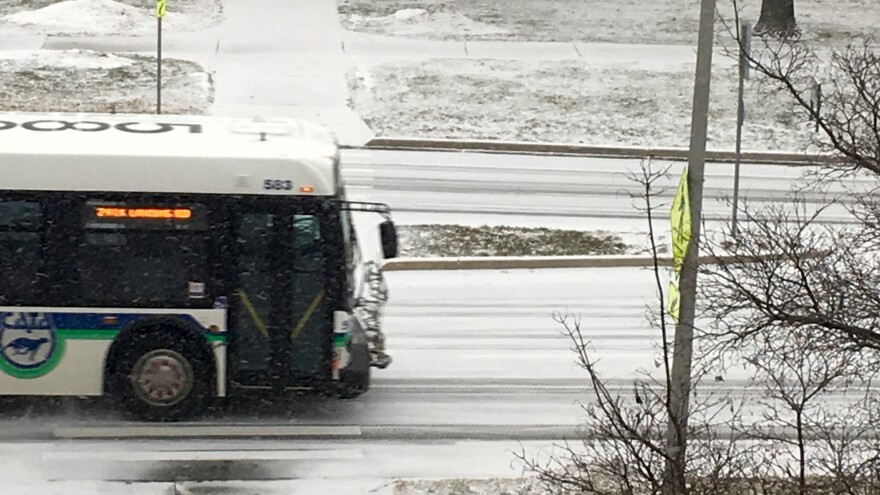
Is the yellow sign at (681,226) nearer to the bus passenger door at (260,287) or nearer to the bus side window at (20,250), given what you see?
the bus passenger door at (260,287)

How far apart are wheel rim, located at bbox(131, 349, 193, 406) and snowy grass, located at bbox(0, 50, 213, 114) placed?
13139 mm

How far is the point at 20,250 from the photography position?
13312 millimetres

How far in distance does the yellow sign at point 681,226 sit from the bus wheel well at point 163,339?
492 centimetres

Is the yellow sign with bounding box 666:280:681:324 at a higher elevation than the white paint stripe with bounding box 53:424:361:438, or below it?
higher

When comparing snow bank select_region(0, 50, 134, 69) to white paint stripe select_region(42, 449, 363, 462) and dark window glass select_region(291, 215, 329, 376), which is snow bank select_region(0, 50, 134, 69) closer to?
dark window glass select_region(291, 215, 329, 376)

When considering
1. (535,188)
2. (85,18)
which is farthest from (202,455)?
(85,18)

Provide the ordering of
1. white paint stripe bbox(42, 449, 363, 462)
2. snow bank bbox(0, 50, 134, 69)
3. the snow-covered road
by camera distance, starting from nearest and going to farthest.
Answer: white paint stripe bbox(42, 449, 363, 462) < the snow-covered road < snow bank bbox(0, 50, 134, 69)

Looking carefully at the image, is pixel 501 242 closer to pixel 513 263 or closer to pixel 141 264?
pixel 513 263

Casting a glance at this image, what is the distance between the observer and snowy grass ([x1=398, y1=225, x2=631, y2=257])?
19.9 metres

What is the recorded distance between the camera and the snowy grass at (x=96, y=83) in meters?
26.4

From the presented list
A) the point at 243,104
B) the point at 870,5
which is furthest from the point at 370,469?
the point at 870,5

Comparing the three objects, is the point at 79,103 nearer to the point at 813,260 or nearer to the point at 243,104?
the point at 243,104

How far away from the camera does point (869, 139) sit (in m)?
9.94

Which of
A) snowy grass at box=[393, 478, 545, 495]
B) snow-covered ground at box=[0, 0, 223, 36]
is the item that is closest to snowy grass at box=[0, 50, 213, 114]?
snow-covered ground at box=[0, 0, 223, 36]
